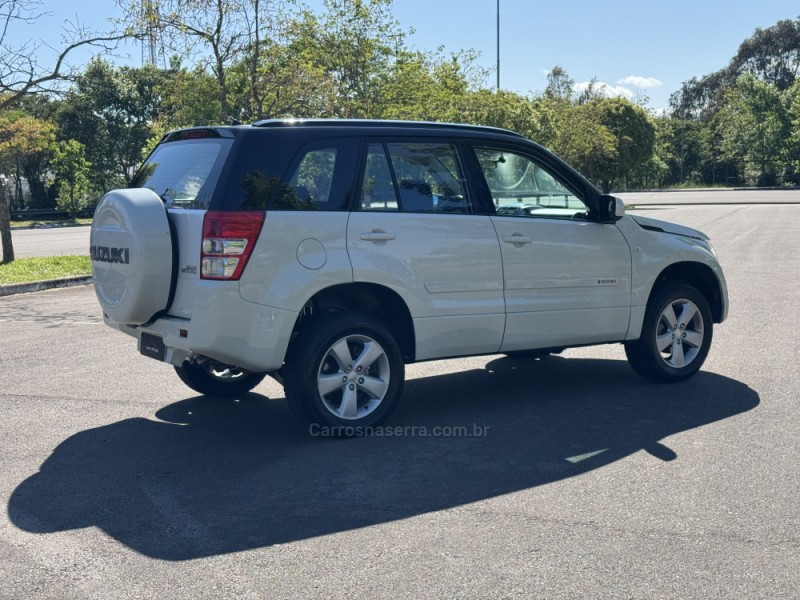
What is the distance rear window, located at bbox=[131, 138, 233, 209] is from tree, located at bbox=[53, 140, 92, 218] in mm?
43484

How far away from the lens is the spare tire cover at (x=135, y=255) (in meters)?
5.36

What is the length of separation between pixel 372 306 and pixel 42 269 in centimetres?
1197

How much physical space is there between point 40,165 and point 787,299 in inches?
2095

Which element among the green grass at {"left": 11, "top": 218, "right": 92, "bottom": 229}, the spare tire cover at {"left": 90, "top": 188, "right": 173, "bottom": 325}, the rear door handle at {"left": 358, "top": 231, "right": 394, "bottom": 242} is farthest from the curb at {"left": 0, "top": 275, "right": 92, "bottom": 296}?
the green grass at {"left": 11, "top": 218, "right": 92, "bottom": 229}

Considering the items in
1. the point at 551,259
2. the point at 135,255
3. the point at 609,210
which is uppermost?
the point at 609,210

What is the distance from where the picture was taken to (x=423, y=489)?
475 centimetres

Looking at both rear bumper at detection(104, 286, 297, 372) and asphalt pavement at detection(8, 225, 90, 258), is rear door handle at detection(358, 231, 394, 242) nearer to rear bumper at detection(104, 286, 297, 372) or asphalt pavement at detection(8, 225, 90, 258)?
rear bumper at detection(104, 286, 297, 372)

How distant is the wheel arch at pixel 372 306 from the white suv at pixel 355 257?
1 cm

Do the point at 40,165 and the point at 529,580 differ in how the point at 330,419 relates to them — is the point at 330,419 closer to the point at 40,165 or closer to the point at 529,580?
the point at 529,580

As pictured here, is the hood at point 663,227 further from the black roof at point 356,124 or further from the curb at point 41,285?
the curb at point 41,285

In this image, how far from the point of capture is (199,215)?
530cm

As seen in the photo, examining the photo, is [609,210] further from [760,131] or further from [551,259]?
[760,131]

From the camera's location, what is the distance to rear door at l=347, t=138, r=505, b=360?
5.71 meters

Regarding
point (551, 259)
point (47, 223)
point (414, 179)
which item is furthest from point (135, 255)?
point (47, 223)
